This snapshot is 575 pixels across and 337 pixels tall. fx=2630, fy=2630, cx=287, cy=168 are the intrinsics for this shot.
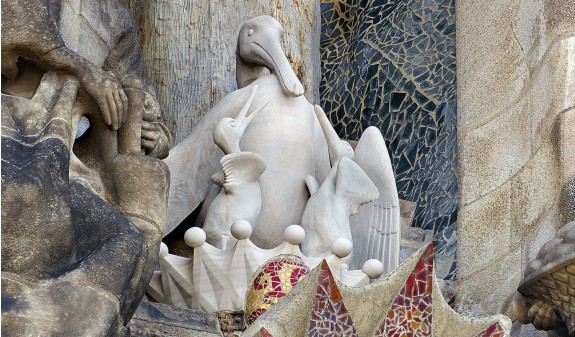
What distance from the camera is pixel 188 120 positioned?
34.6 feet

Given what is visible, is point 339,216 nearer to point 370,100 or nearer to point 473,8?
point 473,8

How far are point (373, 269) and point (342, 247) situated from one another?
0.13 metres

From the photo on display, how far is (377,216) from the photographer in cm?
956

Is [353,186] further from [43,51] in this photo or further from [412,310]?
[412,310]

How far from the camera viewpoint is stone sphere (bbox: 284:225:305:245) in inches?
353

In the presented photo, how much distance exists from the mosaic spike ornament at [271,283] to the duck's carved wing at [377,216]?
0.68m

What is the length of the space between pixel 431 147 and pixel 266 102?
179 cm

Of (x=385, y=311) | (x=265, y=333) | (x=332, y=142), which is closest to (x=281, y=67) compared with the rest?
(x=332, y=142)

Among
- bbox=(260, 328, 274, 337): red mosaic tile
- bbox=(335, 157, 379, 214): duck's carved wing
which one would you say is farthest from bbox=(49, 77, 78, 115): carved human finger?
bbox=(335, 157, 379, 214): duck's carved wing

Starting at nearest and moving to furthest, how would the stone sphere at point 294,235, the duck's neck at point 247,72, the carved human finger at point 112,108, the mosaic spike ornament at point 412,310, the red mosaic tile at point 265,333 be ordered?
the red mosaic tile at point 265,333, the mosaic spike ornament at point 412,310, the carved human finger at point 112,108, the stone sphere at point 294,235, the duck's neck at point 247,72

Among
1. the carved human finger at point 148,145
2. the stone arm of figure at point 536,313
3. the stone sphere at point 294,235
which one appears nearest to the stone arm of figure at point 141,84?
the carved human finger at point 148,145

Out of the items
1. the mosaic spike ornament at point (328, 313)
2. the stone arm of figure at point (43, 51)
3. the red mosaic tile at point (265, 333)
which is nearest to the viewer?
the red mosaic tile at point (265, 333)

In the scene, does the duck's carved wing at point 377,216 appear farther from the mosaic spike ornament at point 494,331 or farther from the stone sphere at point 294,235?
the mosaic spike ornament at point 494,331

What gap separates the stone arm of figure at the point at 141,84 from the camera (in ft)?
28.5
